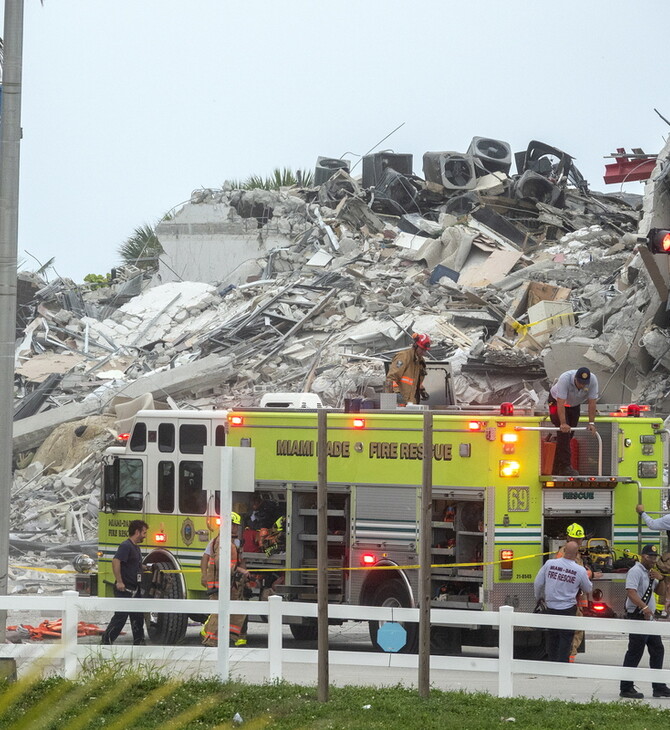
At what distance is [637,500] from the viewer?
1484 centimetres

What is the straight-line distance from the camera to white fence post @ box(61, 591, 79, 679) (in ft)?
39.4

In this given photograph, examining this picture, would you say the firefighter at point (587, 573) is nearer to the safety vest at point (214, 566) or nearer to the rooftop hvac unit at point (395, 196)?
the safety vest at point (214, 566)

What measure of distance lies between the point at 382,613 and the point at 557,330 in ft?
58.9

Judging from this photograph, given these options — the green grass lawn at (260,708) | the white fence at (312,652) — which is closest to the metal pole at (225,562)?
the white fence at (312,652)

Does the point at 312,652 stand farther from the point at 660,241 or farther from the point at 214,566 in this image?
the point at 660,241

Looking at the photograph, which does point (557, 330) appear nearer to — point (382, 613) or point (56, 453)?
point (56, 453)

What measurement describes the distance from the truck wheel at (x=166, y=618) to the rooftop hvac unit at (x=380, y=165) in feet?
94.3

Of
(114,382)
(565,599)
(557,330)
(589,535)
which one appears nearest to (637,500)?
(589,535)

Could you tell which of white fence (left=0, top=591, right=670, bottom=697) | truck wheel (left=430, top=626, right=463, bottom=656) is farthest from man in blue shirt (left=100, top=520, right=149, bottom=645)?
truck wheel (left=430, top=626, right=463, bottom=656)

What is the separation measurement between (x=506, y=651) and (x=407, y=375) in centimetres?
623

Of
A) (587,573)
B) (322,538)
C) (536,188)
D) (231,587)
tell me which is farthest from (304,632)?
(536,188)

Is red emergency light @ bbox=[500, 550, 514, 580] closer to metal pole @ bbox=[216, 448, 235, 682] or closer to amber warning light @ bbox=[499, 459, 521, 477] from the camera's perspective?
amber warning light @ bbox=[499, 459, 521, 477]

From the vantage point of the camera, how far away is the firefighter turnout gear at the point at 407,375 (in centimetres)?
1734

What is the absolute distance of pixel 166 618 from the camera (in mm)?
16000
